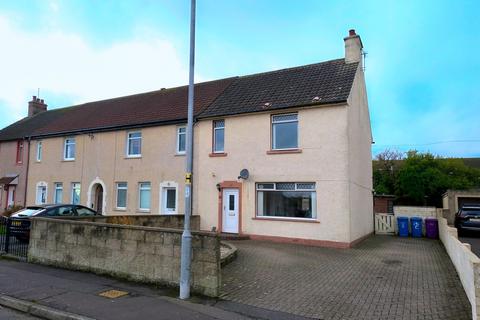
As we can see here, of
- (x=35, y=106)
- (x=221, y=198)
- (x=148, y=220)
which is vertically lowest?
(x=148, y=220)

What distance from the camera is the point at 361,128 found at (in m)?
17.5

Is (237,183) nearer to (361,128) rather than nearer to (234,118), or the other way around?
(234,118)

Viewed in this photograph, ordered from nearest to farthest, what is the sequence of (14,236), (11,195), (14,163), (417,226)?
(14,236) < (417,226) < (11,195) < (14,163)

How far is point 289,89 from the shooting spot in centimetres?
1627

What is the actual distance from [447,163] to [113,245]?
152 feet

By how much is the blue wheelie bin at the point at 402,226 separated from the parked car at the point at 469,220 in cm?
326

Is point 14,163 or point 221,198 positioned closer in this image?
point 221,198

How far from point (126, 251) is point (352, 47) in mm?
13081

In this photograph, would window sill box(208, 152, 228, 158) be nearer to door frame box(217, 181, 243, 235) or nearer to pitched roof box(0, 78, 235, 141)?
door frame box(217, 181, 243, 235)

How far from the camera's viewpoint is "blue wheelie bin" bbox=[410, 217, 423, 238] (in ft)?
58.3

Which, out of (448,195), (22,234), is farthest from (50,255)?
(448,195)

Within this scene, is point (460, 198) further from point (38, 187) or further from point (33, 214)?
point (38, 187)

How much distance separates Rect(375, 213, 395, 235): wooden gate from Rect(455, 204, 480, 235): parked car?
3.35 metres

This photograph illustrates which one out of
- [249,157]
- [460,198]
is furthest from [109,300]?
[460,198]
